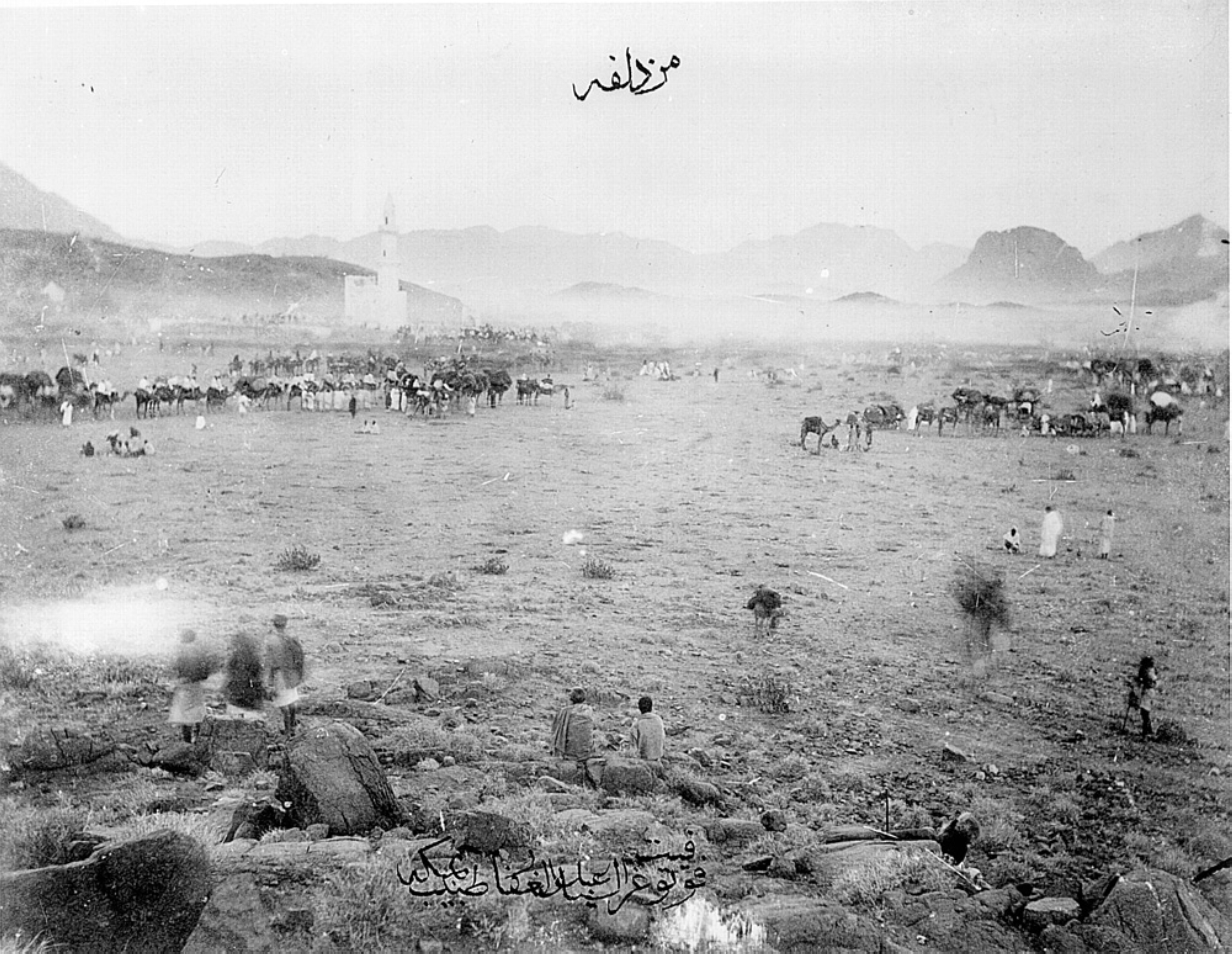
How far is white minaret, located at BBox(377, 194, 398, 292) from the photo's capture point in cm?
622

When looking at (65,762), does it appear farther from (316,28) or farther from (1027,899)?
(1027,899)

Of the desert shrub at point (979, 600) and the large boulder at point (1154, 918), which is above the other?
the desert shrub at point (979, 600)

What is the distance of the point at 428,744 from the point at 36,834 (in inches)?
90.7

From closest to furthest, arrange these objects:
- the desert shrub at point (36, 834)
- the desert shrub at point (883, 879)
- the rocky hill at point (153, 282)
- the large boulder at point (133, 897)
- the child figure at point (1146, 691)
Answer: the large boulder at point (133, 897), the desert shrub at point (883, 879), the desert shrub at point (36, 834), the child figure at point (1146, 691), the rocky hill at point (153, 282)

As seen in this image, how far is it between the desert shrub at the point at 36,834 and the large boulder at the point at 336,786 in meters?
1.26

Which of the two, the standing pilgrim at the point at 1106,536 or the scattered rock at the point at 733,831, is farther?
the standing pilgrim at the point at 1106,536

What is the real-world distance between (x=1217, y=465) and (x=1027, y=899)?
3166 mm

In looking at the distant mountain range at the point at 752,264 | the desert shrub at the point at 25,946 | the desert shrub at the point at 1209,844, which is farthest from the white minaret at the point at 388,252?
the desert shrub at the point at 1209,844

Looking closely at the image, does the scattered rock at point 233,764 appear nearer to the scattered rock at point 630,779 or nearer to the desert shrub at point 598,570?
the scattered rock at point 630,779

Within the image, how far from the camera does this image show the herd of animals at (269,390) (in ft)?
20.2

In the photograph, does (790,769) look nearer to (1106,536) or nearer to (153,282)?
(1106,536)

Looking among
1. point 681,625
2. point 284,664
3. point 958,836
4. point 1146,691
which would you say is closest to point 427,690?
point 284,664

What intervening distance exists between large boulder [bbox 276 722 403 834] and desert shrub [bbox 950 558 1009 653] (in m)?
3.72

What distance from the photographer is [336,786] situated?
5168mm
